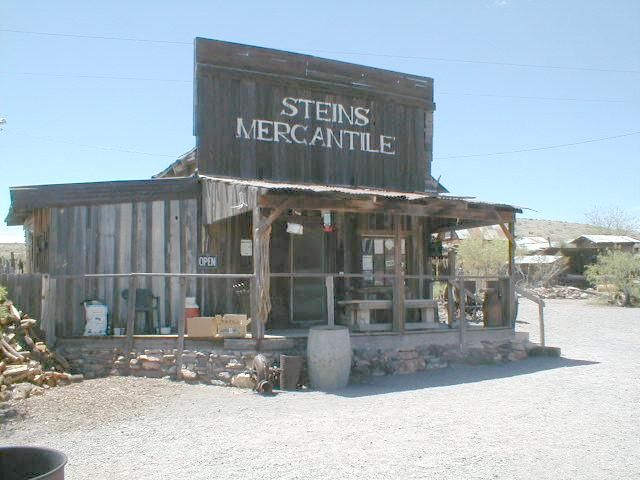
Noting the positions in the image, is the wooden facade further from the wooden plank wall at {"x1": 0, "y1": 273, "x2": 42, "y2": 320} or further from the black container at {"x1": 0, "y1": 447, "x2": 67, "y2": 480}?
the black container at {"x1": 0, "y1": 447, "x2": 67, "y2": 480}

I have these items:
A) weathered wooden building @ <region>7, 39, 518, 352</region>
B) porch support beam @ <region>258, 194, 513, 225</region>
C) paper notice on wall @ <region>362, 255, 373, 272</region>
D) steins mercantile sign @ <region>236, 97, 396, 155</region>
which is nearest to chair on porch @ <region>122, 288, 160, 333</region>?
weathered wooden building @ <region>7, 39, 518, 352</region>

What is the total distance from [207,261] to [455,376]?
5002 millimetres

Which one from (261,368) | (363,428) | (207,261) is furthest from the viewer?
(207,261)

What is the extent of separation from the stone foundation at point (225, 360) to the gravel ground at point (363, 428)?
318 mm

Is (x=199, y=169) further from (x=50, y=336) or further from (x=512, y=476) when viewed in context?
(x=512, y=476)

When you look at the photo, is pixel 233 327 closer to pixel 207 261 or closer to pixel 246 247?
pixel 207 261

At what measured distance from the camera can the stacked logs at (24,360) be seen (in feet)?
28.2

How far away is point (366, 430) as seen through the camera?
22.0 feet

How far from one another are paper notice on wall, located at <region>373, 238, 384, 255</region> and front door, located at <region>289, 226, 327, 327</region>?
1.36 m

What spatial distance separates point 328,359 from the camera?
9023mm

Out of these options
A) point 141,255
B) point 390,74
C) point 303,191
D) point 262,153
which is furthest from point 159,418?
point 390,74

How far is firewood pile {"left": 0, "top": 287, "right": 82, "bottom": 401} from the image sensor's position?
8602mm

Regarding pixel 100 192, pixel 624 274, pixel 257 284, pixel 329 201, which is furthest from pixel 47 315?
pixel 624 274

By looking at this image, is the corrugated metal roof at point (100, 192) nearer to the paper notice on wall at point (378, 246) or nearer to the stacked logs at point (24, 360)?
the stacked logs at point (24, 360)
